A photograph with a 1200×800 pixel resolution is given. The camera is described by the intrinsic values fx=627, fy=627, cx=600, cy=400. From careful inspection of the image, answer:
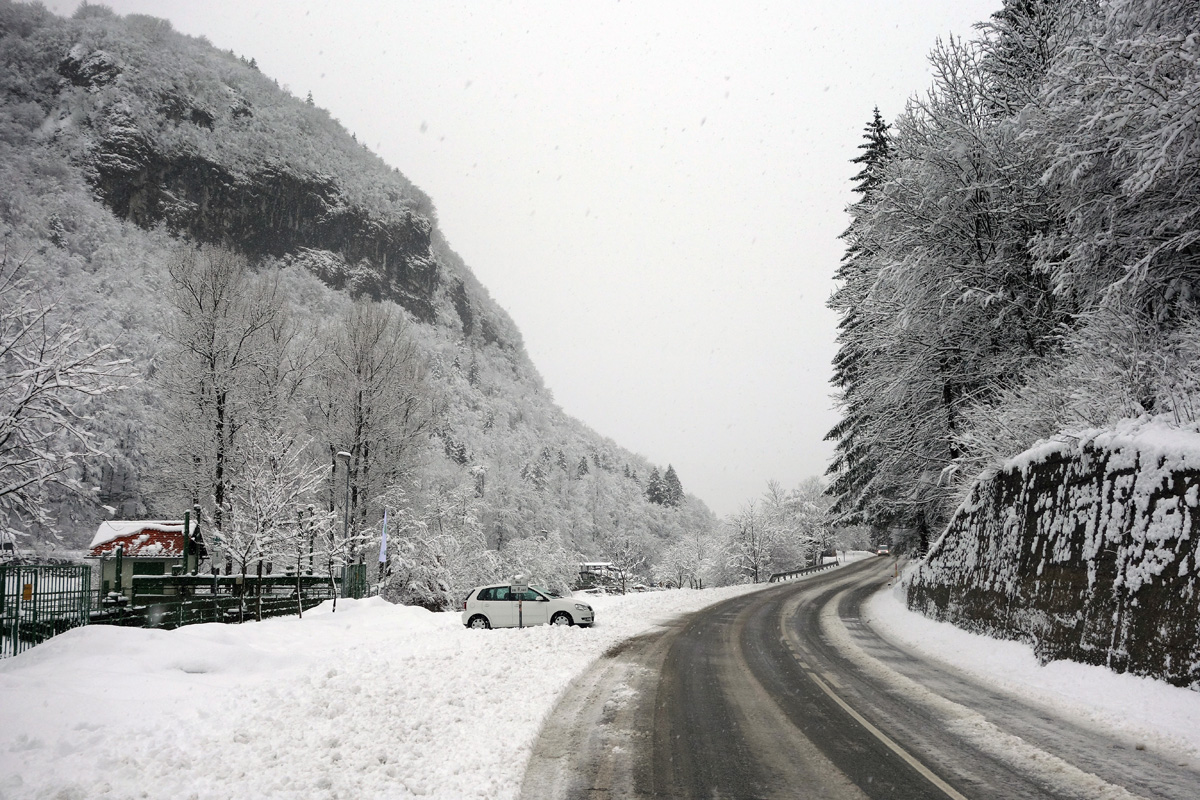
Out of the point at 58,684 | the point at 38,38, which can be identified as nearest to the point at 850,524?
the point at 58,684

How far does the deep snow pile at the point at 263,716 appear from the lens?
5641mm

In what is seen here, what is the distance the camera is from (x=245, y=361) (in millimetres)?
27703

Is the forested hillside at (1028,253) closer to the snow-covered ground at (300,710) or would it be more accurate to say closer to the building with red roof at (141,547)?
the snow-covered ground at (300,710)

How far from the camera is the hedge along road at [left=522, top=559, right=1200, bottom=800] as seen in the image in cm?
557

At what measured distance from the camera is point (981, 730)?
24.0 feet

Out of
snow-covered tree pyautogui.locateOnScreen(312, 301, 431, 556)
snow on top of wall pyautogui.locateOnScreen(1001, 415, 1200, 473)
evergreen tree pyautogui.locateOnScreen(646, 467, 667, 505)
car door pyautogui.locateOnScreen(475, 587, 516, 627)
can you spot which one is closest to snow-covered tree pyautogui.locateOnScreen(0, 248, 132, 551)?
car door pyautogui.locateOnScreen(475, 587, 516, 627)

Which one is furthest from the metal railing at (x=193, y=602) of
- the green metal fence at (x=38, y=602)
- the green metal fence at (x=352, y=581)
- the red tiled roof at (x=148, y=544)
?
the red tiled roof at (x=148, y=544)

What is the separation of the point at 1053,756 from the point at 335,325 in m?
35.2

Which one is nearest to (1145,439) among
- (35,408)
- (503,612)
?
(503,612)

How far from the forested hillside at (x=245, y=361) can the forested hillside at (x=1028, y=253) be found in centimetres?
1811

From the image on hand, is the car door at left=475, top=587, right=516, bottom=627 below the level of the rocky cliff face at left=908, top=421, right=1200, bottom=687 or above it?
below

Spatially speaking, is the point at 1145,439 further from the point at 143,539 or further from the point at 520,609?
the point at 143,539

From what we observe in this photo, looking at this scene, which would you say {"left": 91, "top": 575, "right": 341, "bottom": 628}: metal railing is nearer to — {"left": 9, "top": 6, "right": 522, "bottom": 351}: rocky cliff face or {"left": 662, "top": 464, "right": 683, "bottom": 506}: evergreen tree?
{"left": 662, "top": 464, "right": 683, "bottom": 506}: evergreen tree

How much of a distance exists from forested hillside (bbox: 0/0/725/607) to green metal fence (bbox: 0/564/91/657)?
1559mm
